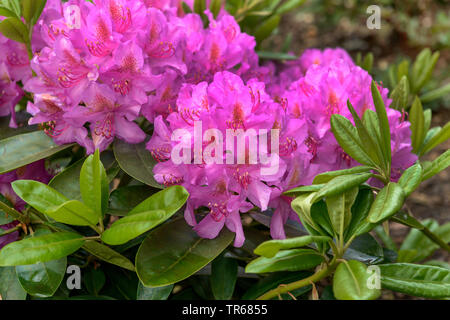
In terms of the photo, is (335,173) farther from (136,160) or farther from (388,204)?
(136,160)

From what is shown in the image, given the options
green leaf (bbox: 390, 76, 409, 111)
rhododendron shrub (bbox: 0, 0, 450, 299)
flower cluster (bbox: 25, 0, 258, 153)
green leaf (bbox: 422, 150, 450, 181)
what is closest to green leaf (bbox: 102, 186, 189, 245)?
rhododendron shrub (bbox: 0, 0, 450, 299)

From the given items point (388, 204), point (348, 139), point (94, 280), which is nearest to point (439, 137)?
point (348, 139)

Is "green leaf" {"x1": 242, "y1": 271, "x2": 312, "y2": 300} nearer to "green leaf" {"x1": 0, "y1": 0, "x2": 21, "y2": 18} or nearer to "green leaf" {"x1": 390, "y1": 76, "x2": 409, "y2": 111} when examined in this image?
"green leaf" {"x1": 390, "y1": 76, "x2": 409, "y2": 111}

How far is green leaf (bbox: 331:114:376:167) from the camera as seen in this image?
88 cm

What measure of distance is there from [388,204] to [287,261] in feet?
0.61

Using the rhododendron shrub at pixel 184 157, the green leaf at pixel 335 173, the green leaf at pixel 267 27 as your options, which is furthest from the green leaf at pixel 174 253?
the green leaf at pixel 267 27

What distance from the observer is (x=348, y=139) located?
0.88m

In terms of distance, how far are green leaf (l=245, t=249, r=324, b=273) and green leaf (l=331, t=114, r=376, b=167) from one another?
0.18 metres

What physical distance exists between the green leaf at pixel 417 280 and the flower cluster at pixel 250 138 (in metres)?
0.21

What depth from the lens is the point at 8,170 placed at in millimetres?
980

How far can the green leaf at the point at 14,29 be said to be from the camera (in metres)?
1.00

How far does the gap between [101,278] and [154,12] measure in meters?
0.57
